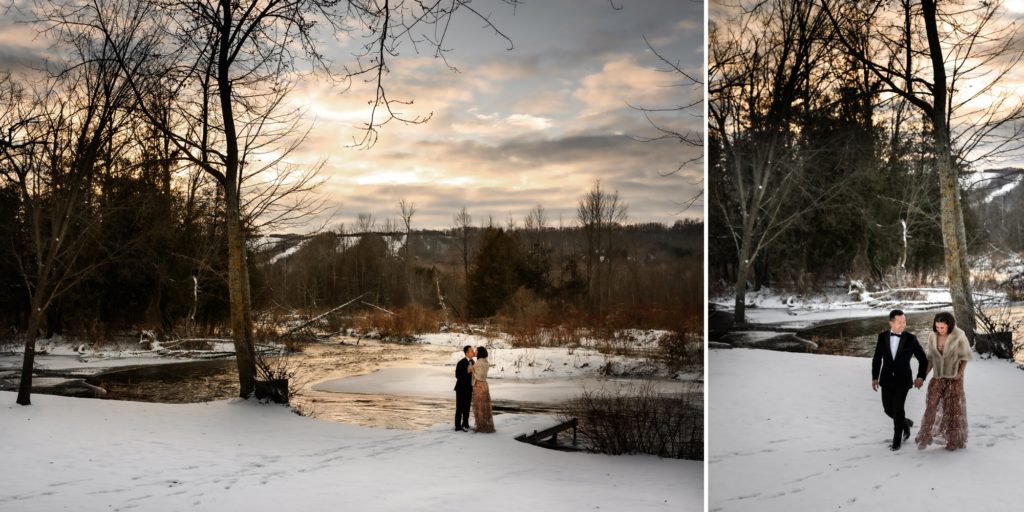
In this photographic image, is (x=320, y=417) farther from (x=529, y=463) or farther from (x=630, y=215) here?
(x=630, y=215)

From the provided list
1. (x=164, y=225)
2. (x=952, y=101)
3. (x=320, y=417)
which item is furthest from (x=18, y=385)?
(x=952, y=101)

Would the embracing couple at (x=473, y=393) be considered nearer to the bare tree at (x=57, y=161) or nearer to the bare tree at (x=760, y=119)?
the bare tree at (x=760, y=119)

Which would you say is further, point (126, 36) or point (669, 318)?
point (669, 318)

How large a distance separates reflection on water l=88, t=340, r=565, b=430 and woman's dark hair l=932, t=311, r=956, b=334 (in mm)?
3143

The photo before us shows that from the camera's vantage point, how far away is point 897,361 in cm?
316

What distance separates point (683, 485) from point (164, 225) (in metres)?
4.15

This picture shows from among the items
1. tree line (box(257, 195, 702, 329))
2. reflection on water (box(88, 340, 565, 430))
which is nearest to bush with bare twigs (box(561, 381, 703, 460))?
reflection on water (box(88, 340, 565, 430))

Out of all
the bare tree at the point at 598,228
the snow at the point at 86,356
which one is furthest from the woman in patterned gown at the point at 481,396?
the snow at the point at 86,356

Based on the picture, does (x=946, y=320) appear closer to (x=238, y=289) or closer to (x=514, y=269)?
(x=514, y=269)

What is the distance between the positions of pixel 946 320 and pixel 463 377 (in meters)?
3.34

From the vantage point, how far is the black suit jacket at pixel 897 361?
3.08 m

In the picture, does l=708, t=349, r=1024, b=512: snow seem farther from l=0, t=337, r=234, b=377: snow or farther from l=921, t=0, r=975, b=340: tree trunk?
l=0, t=337, r=234, b=377: snow

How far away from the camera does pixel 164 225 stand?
5082mm

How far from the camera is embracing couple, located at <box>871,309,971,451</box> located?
9.81ft
